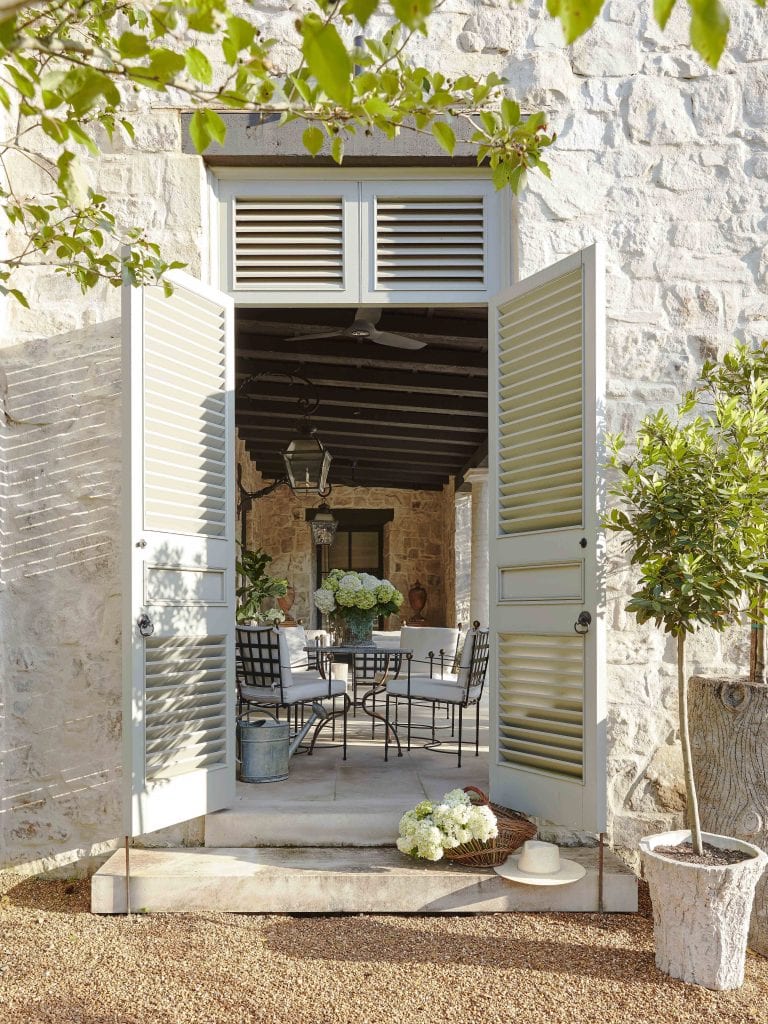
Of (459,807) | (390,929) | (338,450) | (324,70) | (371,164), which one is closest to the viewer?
(324,70)

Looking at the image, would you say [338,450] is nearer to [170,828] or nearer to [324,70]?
[170,828]

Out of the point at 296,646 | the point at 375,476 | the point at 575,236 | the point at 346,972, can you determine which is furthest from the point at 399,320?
the point at 375,476

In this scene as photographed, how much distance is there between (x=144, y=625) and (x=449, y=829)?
1.34 meters

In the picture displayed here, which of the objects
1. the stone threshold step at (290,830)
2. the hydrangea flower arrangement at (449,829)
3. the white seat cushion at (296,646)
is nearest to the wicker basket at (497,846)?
the hydrangea flower arrangement at (449,829)

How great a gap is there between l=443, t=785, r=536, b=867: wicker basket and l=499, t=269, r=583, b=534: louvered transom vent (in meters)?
1.15

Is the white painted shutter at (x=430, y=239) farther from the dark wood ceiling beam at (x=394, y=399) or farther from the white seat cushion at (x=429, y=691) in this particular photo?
the dark wood ceiling beam at (x=394, y=399)

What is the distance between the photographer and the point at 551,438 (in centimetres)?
362

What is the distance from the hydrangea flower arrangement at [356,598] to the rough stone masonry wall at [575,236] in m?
2.42

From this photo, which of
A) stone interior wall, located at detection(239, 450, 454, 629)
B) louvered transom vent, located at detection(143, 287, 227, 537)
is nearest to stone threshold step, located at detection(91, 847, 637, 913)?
louvered transom vent, located at detection(143, 287, 227, 537)

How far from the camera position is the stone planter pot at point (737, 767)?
3100mm

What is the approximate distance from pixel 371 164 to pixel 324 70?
311 cm

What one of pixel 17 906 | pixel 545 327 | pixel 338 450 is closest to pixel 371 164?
pixel 545 327

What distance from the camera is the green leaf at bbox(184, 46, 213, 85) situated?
1.47 meters

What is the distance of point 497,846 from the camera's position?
3.43m
